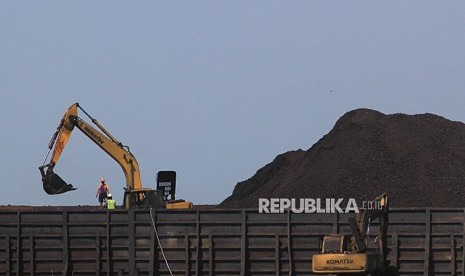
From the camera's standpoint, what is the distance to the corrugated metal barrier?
133 ft

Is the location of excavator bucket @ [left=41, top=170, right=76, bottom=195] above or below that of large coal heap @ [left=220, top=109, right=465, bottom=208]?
below

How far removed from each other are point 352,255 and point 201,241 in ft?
33.9

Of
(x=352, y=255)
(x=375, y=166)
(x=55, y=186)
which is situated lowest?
(x=352, y=255)

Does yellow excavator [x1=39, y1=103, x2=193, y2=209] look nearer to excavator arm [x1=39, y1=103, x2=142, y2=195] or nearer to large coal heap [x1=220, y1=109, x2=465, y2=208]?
excavator arm [x1=39, y1=103, x2=142, y2=195]

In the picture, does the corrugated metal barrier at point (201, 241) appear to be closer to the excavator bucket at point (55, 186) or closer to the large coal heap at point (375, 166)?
the excavator bucket at point (55, 186)

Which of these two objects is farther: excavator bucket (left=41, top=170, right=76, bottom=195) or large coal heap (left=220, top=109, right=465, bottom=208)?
large coal heap (left=220, top=109, right=465, bottom=208)

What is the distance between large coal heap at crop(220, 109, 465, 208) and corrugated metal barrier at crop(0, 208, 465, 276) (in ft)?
41.8

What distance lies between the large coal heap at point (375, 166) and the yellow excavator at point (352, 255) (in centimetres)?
1967

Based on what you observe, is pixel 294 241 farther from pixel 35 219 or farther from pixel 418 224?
pixel 35 219

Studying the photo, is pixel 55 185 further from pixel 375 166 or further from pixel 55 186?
pixel 375 166

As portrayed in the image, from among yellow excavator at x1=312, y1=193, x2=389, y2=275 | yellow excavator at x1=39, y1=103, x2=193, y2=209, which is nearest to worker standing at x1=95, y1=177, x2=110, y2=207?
yellow excavator at x1=39, y1=103, x2=193, y2=209

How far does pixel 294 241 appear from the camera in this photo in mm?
41031

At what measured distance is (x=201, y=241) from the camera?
41500 mm

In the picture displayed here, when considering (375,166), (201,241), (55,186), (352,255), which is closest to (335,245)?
(352,255)
